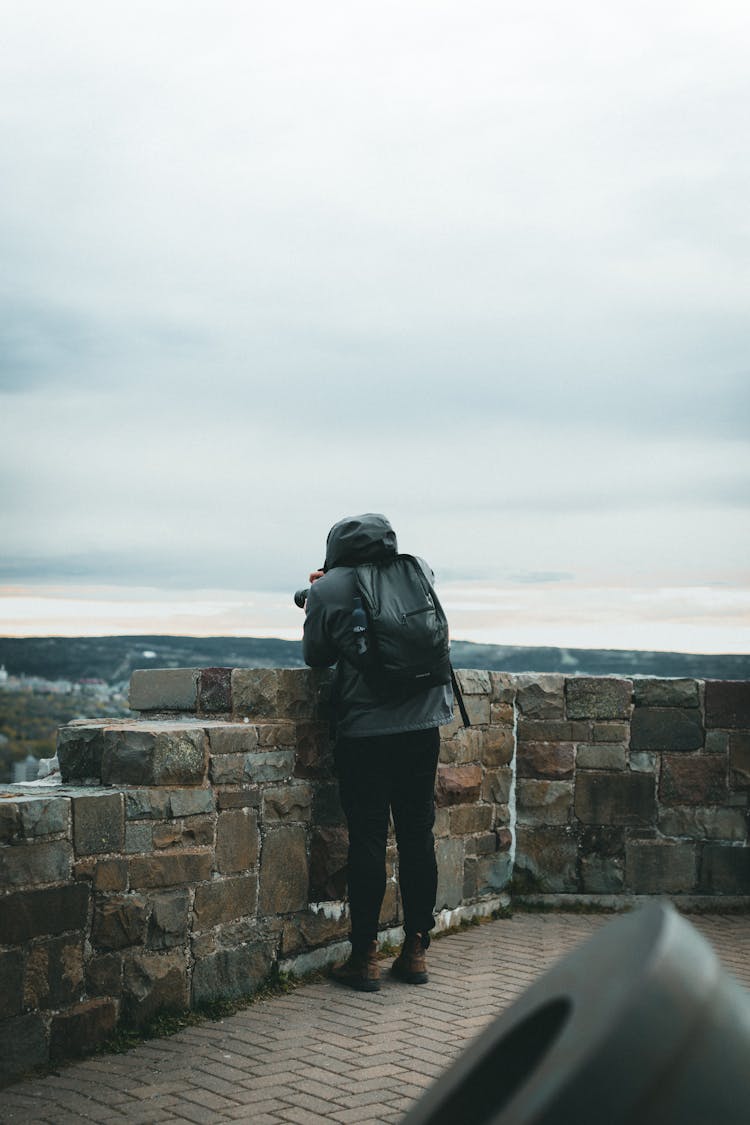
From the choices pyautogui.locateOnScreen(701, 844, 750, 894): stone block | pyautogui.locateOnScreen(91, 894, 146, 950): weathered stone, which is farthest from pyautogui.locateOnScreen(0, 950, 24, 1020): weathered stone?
pyautogui.locateOnScreen(701, 844, 750, 894): stone block

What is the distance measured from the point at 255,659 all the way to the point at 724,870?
173 inches

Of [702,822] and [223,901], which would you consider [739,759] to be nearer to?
[702,822]

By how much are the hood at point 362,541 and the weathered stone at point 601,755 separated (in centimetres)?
267

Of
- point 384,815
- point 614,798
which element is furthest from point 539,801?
point 384,815

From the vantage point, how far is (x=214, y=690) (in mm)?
5320

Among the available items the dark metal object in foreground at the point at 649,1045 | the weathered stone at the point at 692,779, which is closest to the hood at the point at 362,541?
the weathered stone at the point at 692,779

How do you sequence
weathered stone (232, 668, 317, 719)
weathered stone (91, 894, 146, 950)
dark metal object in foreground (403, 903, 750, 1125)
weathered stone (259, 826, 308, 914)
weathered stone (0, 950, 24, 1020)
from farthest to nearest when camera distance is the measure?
weathered stone (232, 668, 317, 719)
weathered stone (259, 826, 308, 914)
weathered stone (91, 894, 146, 950)
weathered stone (0, 950, 24, 1020)
dark metal object in foreground (403, 903, 750, 1125)

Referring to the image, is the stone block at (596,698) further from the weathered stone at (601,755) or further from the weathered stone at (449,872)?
the weathered stone at (449,872)

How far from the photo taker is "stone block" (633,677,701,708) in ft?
24.3

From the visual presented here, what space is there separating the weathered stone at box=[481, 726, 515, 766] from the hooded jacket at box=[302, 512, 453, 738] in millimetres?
1787

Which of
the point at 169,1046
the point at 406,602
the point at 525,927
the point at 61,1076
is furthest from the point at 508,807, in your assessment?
the point at 61,1076

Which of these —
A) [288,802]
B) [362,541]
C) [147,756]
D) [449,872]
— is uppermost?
[362,541]

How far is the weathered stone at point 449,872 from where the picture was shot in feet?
21.1

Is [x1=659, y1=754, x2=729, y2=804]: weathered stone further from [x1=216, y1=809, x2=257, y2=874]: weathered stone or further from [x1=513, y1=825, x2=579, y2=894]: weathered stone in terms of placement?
[x1=216, y1=809, x2=257, y2=874]: weathered stone
